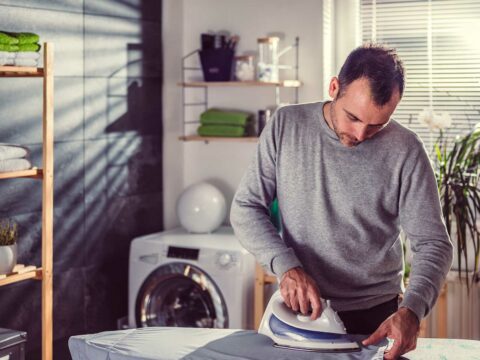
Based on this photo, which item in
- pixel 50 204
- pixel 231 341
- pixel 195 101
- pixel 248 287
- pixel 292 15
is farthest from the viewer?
pixel 195 101

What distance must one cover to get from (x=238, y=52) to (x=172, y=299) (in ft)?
4.30

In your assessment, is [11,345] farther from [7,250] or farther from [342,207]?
[342,207]

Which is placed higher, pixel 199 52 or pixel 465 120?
pixel 199 52

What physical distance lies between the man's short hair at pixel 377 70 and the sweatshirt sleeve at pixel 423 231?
0.77 feet

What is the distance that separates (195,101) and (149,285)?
1.06 metres

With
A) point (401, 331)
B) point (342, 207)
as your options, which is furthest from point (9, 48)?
point (401, 331)

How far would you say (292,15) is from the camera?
4.11 meters

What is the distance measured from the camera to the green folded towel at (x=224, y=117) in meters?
4.12

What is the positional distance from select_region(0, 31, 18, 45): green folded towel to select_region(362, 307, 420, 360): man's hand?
1778mm

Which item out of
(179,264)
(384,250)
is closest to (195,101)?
(179,264)

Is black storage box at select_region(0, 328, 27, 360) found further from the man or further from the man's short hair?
the man's short hair

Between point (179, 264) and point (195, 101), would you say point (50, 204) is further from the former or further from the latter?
point (195, 101)

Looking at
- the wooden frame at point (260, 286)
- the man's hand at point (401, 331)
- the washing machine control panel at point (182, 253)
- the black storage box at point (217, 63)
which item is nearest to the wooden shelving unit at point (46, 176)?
the washing machine control panel at point (182, 253)

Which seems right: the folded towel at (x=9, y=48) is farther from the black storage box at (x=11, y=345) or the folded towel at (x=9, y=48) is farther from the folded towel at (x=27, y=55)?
the black storage box at (x=11, y=345)
